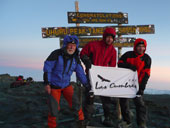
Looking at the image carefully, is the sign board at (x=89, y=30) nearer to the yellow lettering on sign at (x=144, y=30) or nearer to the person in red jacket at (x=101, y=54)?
the yellow lettering on sign at (x=144, y=30)

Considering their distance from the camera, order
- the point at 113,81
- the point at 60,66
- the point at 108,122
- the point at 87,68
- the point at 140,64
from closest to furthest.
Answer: the point at 60,66 < the point at 87,68 < the point at 140,64 < the point at 113,81 < the point at 108,122

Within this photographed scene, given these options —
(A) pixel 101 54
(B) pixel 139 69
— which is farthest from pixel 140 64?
(A) pixel 101 54

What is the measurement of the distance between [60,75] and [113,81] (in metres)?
1.63

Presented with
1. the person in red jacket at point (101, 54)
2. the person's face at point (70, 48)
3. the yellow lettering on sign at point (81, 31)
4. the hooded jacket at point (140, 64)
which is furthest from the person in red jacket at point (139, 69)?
the yellow lettering on sign at point (81, 31)

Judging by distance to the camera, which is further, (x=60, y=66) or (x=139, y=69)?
(x=139, y=69)

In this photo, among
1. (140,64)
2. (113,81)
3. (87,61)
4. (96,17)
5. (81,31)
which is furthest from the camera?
(96,17)

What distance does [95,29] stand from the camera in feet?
26.0

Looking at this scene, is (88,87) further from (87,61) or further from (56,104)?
(56,104)

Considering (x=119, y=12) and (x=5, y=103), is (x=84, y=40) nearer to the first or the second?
(x=119, y=12)

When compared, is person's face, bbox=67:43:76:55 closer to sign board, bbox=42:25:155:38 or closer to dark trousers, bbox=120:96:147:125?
dark trousers, bbox=120:96:147:125

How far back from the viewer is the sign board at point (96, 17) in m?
7.76

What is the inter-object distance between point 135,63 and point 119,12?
4.56 metres

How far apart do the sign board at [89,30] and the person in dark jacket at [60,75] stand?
160 inches

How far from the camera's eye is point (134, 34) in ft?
25.2
